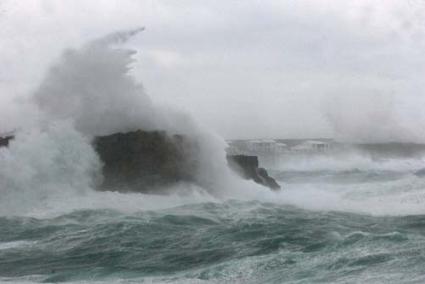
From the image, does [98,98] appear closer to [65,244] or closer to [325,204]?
[325,204]

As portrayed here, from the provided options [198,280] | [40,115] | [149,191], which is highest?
[40,115]

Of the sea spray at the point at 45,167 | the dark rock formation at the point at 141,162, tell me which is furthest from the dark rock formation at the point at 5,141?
the dark rock formation at the point at 141,162

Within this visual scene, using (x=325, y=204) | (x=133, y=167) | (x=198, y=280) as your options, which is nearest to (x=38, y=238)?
(x=198, y=280)

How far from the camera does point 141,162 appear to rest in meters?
22.8

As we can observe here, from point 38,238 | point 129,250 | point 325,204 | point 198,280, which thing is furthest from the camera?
point 325,204

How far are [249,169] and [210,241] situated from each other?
12.8 meters

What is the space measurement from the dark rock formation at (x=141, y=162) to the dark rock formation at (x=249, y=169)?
2976 millimetres

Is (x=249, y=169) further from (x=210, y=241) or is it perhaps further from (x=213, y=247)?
(x=213, y=247)

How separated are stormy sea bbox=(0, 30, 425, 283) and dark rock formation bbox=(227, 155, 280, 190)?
50.1 inches

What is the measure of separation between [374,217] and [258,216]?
109 inches

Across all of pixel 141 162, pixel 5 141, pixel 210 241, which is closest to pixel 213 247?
pixel 210 241

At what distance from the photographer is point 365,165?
5750 cm

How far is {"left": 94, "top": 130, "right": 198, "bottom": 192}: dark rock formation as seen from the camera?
22438mm

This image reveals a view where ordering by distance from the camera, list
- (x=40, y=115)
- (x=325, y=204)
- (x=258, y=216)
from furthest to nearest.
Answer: (x=40, y=115), (x=325, y=204), (x=258, y=216)
